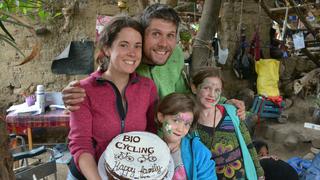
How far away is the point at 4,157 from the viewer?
0.87 meters

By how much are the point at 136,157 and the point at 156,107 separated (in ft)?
1.05

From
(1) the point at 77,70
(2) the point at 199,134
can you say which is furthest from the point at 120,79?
(1) the point at 77,70

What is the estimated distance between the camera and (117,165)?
1243 millimetres

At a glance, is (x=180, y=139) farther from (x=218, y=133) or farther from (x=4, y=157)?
(x=4, y=157)

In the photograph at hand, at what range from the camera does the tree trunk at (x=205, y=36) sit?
2182mm

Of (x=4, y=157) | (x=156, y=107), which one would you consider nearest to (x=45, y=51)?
(x=156, y=107)

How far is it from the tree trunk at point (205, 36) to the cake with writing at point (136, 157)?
0.87m

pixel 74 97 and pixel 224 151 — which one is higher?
pixel 74 97

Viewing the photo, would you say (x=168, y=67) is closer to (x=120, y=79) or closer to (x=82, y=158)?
(x=120, y=79)

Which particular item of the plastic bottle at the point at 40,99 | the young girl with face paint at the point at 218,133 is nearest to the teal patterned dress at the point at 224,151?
the young girl with face paint at the point at 218,133

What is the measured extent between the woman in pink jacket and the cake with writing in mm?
88

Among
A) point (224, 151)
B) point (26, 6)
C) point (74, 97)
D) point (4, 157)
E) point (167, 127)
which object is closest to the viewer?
point (4, 157)

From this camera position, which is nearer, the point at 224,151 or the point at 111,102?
the point at 111,102

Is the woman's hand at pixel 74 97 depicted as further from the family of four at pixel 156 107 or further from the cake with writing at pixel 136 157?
the cake with writing at pixel 136 157
